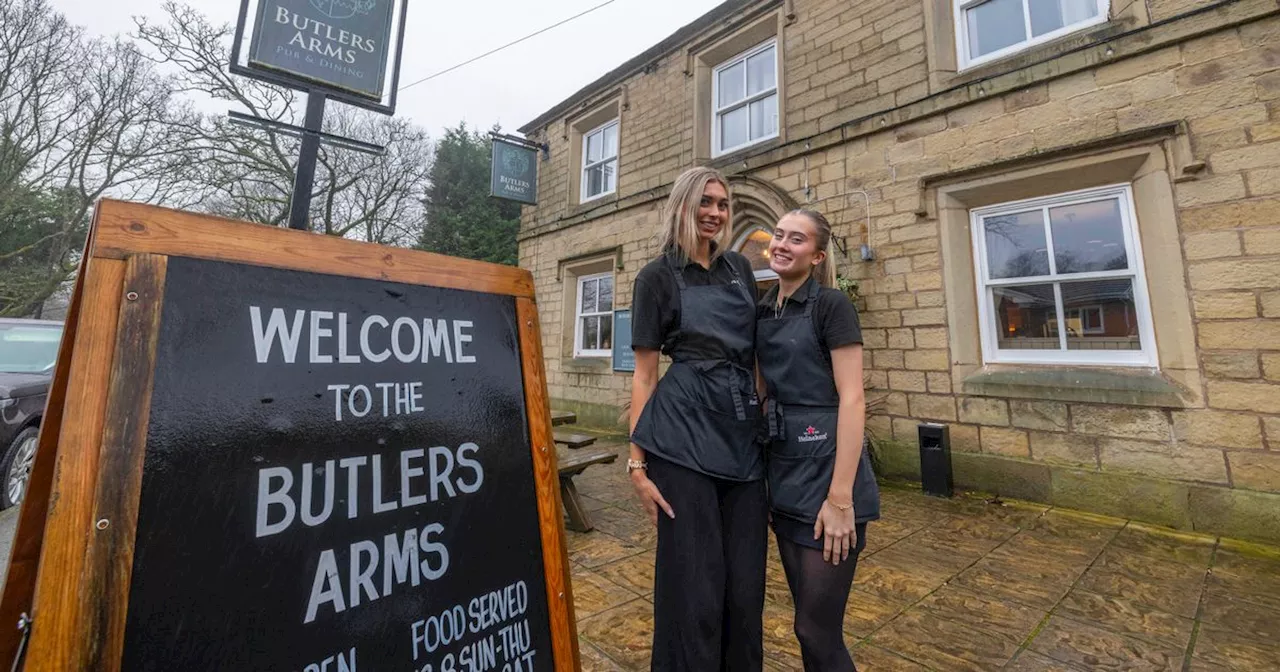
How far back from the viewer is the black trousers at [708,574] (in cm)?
142

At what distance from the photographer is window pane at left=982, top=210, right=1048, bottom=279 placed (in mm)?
4258

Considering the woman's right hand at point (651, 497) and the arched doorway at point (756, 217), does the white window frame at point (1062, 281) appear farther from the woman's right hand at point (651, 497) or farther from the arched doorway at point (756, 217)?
the woman's right hand at point (651, 497)

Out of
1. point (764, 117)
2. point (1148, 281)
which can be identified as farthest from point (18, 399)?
point (1148, 281)

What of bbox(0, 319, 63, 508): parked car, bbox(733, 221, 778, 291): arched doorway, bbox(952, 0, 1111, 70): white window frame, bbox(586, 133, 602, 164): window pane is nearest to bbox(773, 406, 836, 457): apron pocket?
bbox(733, 221, 778, 291): arched doorway

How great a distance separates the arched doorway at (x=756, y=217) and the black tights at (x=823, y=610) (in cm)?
476

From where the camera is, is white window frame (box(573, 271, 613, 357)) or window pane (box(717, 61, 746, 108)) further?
white window frame (box(573, 271, 613, 357))

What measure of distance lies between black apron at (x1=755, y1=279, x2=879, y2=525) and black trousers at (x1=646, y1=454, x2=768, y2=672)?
11 centimetres

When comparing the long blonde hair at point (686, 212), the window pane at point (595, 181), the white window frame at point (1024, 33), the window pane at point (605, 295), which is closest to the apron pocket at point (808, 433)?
the long blonde hair at point (686, 212)

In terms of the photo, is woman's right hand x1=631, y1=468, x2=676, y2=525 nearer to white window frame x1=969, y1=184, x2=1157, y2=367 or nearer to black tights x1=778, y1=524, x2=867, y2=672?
black tights x1=778, y1=524, x2=867, y2=672

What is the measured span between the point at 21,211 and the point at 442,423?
1962 centimetres

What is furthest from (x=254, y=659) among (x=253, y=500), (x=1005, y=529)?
(x=1005, y=529)

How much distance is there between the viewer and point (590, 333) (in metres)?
8.57

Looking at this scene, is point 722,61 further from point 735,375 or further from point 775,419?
point 775,419

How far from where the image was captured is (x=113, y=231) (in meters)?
0.99
